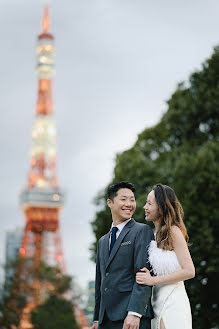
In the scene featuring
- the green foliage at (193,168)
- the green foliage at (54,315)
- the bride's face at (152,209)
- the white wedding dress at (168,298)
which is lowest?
the green foliage at (54,315)

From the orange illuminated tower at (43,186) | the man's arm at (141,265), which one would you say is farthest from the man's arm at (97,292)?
the orange illuminated tower at (43,186)

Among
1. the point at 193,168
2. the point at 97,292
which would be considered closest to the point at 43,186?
the point at 193,168

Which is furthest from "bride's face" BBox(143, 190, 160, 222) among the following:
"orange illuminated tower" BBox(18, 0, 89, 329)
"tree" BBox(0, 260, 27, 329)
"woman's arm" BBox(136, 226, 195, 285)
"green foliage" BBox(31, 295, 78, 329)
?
"orange illuminated tower" BBox(18, 0, 89, 329)

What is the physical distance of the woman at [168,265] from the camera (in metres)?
5.11

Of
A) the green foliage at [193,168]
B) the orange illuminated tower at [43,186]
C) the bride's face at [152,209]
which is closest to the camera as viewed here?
the bride's face at [152,209]

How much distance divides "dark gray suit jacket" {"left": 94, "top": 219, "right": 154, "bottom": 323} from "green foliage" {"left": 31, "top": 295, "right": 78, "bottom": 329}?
3640cm

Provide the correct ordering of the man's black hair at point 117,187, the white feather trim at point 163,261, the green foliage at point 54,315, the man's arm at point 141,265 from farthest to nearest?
1. the green foliage at point 54,315
2. the man's black hair at point 117,187
3. the white feather trim at point 163,261
4. the man's arm at point 141,265

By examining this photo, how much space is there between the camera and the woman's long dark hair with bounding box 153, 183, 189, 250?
5348 mm

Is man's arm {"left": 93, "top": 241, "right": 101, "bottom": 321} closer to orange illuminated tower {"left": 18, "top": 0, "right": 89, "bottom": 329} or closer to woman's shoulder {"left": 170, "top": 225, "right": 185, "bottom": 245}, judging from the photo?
woman's shoulder {"left": 170, "top": 225, "right": 185, "bottom": 245}

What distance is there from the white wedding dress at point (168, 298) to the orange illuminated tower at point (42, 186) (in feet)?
178

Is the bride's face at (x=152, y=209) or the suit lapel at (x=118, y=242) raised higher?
the bride's face at (x=152, y=209)

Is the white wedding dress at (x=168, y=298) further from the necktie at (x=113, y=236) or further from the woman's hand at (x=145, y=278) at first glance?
the necktie at (x=113, y=236)

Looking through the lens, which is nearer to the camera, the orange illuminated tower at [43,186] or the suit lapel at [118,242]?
the suit lapel at [118,242]

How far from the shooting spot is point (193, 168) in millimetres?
16438
